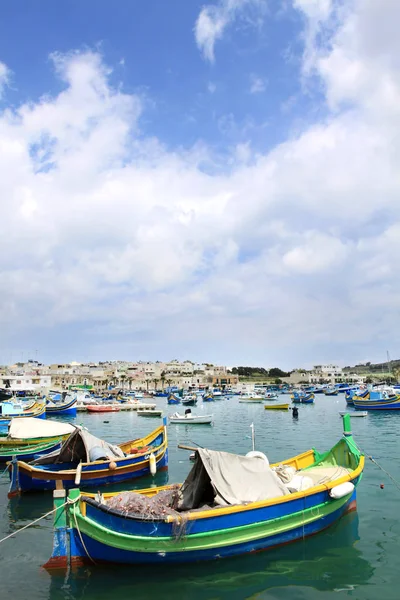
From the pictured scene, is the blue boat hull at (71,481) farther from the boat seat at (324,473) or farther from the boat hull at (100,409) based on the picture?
the boat hull at (100,409)

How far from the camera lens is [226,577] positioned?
32.6ft

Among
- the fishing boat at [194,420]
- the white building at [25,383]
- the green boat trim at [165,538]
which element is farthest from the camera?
the white building at [25,383]

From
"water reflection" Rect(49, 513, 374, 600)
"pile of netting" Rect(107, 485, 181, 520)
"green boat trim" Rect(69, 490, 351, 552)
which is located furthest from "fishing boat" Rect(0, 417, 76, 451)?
"water reflection" Rect(49, 513, 374, 600)

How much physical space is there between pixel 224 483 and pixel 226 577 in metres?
2.13

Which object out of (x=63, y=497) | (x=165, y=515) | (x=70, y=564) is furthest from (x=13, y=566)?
(x=165, y=515)

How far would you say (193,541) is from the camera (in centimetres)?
1001

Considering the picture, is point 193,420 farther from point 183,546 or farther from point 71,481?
point 183,546

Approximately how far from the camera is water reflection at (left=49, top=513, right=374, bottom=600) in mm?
9328

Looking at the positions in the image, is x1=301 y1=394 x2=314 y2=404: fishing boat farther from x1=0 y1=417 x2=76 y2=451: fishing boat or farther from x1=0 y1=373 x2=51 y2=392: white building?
x1=0 y1=417 x2=76 y2=451: fishing boat

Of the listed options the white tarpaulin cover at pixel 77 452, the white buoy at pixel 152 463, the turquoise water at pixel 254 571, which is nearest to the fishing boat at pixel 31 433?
the white tarpaulin cover at pixel 77 452

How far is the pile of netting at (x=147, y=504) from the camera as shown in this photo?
33.2ft

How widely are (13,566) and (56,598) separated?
92.7 inches

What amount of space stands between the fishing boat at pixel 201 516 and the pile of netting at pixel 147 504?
0.08ft

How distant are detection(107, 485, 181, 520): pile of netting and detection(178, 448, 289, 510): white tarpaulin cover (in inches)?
20.4
